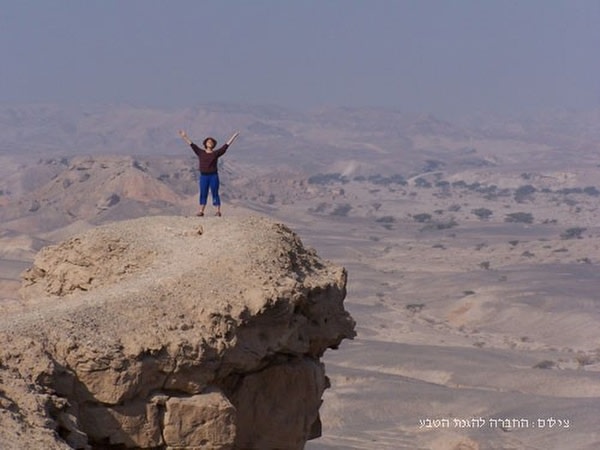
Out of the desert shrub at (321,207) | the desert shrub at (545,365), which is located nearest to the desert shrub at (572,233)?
the desert shrub at (321,207)

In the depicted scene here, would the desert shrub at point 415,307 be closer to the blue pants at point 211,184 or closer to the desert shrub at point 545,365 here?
the desert shrub at point 545,365

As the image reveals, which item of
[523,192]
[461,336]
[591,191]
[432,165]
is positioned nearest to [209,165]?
[461,336]

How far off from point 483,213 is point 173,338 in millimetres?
76522

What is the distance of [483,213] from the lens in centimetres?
8262

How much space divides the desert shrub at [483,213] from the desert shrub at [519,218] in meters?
1.91

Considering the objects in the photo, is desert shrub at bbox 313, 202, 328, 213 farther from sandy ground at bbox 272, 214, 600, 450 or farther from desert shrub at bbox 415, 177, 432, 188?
desert shrub at bbox 415, 177, 432, 188

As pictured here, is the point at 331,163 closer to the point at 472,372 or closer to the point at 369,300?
the point at 369,300

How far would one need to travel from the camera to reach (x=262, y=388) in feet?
29.8

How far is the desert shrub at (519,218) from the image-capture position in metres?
77.5

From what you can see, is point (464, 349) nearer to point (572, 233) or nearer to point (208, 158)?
point (208, 158)

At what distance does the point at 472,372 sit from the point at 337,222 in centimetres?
4554

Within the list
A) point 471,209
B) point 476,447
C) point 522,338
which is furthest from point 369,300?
point 471,209

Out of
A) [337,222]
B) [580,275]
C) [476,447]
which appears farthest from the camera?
[337,222]

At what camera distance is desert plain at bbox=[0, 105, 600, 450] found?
22.5m
